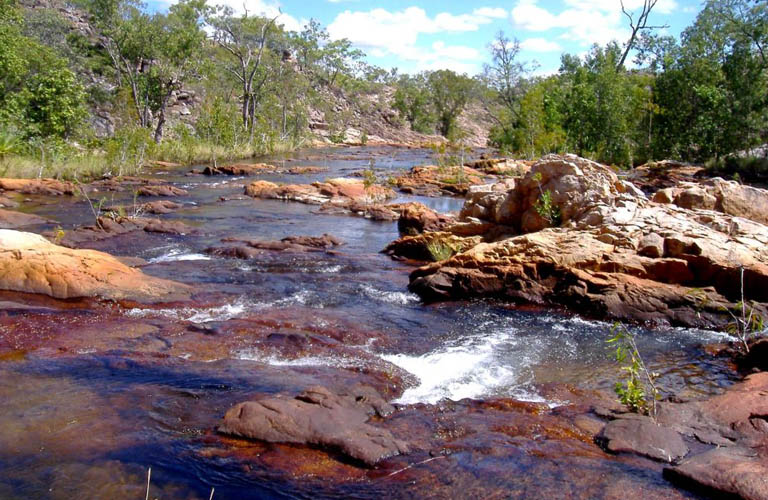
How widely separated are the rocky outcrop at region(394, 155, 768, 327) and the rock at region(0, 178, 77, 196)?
47.5ft

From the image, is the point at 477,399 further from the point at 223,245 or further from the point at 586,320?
the point at 223,245

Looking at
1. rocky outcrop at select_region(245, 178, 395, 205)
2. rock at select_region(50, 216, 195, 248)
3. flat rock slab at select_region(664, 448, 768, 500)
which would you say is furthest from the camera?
rocky outcrop at select_region(245, 178, 395, 205)

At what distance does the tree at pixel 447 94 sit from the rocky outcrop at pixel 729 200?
186ft

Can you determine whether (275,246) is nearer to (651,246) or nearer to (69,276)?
(69,276)

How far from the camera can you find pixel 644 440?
16.4 feet

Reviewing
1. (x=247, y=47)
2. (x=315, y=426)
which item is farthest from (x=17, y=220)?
(x=247, y=47)

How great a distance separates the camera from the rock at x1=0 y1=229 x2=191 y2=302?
888 centimetres

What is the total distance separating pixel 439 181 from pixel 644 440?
22.5 metres

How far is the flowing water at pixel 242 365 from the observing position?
449cm

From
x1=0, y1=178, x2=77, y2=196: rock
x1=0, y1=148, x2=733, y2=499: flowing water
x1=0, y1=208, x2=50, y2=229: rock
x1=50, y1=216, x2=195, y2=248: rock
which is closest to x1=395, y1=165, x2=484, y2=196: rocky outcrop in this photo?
x1=50, y1=216, x2=195, y2=248: rock

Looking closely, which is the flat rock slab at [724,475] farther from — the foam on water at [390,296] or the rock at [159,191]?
the rock at [159,191]

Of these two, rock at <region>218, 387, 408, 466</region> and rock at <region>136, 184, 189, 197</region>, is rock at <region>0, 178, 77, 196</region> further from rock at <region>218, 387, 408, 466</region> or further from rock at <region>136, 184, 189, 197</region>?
rock at <region>218, 387, 408, 466</region>

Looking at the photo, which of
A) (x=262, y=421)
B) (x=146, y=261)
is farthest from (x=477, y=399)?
(x=146, y=261)

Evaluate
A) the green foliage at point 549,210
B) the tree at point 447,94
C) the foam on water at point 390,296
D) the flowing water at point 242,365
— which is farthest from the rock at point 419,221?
the tree at point 447,94
